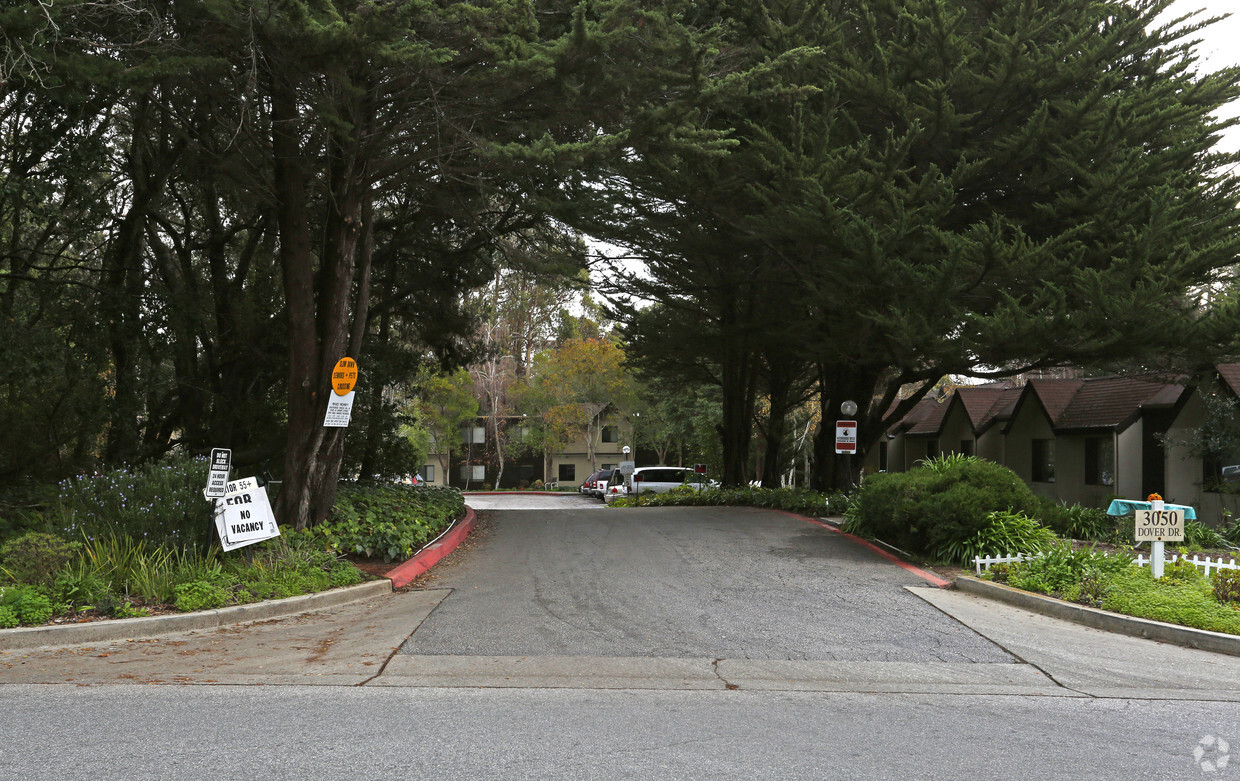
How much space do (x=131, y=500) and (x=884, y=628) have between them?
838cm

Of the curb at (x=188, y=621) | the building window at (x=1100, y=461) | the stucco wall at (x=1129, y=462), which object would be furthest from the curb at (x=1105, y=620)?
the building window at (x=1100, y=461)

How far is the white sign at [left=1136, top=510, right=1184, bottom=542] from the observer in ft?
36.4

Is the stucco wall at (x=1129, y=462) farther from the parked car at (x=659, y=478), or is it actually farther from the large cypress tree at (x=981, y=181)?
the parked car at (x=659, y=478)

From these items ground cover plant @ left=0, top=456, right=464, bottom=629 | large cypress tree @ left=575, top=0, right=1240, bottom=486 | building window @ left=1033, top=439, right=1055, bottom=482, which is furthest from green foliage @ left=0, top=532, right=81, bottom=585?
building window @ left=1033, top=439, right=1055, bottom=482

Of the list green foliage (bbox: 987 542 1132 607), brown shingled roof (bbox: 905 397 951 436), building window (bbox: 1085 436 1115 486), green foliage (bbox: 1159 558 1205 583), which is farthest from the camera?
brown shingled roof (bbox: 905 397 951 436)

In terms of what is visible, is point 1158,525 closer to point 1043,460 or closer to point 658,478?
point 1043,460

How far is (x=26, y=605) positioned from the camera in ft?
28.5

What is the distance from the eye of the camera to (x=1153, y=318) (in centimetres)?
1666

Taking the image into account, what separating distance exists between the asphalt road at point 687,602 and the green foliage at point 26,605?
132 inches

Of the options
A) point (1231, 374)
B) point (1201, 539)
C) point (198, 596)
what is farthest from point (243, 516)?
point (1231, 374)

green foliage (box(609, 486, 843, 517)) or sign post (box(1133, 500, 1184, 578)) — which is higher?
sign post (box(1133, 500, 1184, 578))

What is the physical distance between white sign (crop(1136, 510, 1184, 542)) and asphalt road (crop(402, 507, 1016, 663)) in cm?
263

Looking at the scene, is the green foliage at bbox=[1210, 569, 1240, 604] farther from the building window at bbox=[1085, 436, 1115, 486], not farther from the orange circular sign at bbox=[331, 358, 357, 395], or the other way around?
→ the building window at bbox=[1085, 436, 1115, 486]

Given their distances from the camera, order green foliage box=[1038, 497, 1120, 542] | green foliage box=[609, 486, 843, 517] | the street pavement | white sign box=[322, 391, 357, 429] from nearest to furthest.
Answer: the street pavement, white sign box=[322, 391, 357, 429], green foliage box=[1038, 497, 1120, 542], green foliage box=[609, 486, 843, 517]
